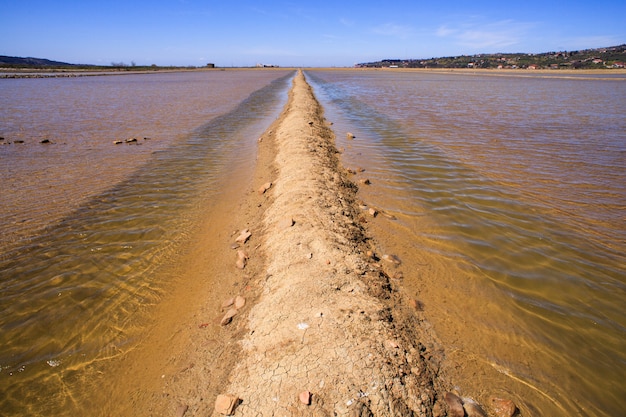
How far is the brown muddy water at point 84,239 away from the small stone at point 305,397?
6.76 feet

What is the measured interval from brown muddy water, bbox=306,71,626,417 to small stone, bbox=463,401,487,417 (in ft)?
0.40

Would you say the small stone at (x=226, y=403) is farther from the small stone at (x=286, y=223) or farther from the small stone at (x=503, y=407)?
the small stone at (x=286, y=223)

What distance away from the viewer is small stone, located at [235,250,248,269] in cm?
481

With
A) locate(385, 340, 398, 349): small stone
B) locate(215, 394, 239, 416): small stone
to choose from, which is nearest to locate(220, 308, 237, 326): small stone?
locate(215, 394, 239, 416): small stone

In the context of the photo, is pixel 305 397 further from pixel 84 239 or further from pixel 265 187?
pixel 265 187

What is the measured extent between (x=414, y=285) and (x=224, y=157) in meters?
8.30

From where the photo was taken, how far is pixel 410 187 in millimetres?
7578

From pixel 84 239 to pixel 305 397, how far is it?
5.09 metres

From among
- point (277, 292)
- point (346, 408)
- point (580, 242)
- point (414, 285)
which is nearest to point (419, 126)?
point (580, 242)

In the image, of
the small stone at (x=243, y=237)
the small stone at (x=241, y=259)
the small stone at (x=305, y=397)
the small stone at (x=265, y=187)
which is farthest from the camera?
the small stone at (x=265, y=187)

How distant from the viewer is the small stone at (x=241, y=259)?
4806 millimetres

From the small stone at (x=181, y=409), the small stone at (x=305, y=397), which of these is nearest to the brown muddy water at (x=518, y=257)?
the small stone at (x=305, y=397)

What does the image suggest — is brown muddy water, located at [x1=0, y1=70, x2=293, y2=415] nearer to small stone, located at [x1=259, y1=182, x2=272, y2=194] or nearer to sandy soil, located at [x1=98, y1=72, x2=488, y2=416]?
sandy soil, located at [x1=98, y1=72, x2=488, y2=416]

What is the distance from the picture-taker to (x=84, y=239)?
5.47 metres
